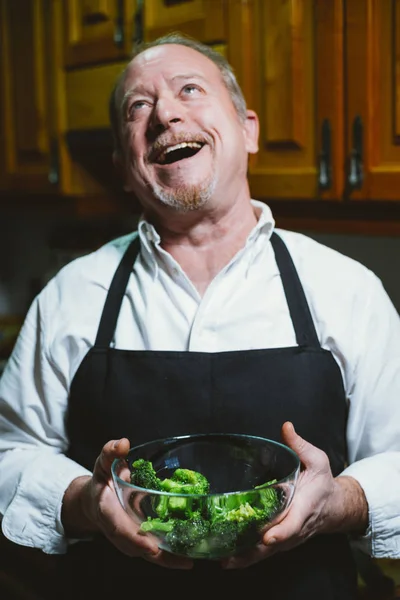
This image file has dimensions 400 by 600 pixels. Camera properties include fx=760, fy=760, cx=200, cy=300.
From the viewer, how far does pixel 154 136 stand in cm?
140

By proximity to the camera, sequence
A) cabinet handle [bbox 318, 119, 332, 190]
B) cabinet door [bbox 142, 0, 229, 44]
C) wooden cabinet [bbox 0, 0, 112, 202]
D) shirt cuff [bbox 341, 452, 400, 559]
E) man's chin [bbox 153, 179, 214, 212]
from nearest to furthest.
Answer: shirt cuff [bbox 341, 452, 400, 559]
man's chin [bbox 153, 179, 214, 212]
cabinet handle [bbox 318, 119, 332, 190]
cabinet door [bbox 142, 0, 229, 44]
wooden cabinet [bbox 0, 0, 112, 202]

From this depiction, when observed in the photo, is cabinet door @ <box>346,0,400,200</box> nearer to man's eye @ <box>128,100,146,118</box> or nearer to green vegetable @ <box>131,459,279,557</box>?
man's eye @ <box>128,100,146,118</box>

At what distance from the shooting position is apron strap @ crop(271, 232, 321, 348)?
1.32 m

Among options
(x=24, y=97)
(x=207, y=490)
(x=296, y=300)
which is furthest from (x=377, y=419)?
(x=24, y=97)

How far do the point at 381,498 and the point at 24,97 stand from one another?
1.84 meters

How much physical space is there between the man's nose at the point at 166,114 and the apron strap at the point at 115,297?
241 mm

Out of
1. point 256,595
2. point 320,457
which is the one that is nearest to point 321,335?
point 320,457

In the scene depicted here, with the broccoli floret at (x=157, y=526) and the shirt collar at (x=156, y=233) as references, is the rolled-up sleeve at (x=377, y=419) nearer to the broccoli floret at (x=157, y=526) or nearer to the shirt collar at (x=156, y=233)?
the shirt collar at (x=156, y=233)

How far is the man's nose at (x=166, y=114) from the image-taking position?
4.49 ft

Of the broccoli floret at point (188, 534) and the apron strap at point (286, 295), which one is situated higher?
the apron strap at point (286, 295)

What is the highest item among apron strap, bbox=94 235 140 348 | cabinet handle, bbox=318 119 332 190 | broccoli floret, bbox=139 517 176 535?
cabinet handle, bbox=318 119 332 190

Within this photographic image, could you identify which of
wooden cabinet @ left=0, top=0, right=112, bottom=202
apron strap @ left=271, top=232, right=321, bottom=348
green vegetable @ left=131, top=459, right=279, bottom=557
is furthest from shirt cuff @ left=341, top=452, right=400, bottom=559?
wooden cabinet @ left=0, top=0, right=112, bottom=202

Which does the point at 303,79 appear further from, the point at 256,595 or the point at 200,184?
the point at 256,595

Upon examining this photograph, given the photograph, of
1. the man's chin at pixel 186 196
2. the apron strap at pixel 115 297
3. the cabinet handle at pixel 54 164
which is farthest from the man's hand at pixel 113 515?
the cabinet handle at pixel 54 164
